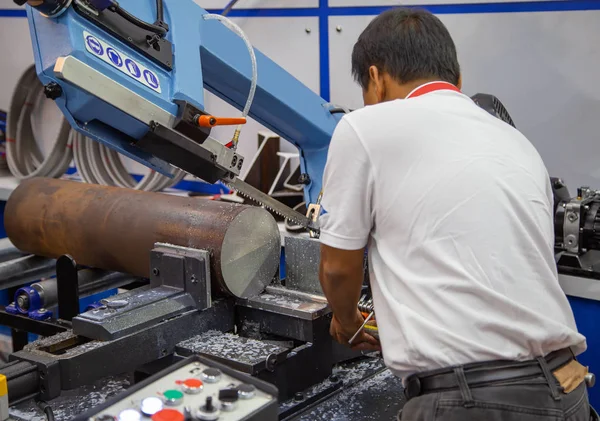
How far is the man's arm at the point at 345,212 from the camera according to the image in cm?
102

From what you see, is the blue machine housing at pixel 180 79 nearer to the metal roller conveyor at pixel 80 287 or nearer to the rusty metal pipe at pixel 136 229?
the rusty metal pipe at pixel 136 229

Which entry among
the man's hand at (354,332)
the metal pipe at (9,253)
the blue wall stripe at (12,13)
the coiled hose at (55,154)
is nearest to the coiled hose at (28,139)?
the coiled hose at (55,154)

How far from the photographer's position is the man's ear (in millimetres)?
1146

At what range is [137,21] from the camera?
1188 millimetres

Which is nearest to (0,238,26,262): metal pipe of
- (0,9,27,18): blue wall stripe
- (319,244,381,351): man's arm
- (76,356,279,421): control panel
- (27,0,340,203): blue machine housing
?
(27,0,340,203): blue machine housing

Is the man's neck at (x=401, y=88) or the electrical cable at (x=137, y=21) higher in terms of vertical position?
the electrical cable at (x=137, y=21)

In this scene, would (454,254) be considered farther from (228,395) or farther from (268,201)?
(268,201)

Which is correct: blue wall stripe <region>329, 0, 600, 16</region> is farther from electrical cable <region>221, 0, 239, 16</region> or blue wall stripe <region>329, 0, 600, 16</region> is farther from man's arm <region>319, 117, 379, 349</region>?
man's arm <region>319, 117, 379, 349</region>

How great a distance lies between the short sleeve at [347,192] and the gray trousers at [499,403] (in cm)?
26

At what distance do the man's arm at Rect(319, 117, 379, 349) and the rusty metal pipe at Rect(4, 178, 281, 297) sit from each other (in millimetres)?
364

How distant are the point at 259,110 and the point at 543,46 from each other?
1118 mm

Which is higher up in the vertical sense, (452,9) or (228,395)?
(452,9)

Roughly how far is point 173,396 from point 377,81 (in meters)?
0.60

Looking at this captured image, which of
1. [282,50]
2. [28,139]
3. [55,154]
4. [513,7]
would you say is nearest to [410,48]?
[513,7]
